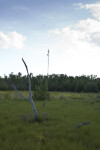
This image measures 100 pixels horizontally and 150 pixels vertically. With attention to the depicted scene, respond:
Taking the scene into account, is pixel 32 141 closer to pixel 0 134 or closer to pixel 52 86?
pixel 0 134

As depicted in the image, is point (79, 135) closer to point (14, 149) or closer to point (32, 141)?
point (32, 141)

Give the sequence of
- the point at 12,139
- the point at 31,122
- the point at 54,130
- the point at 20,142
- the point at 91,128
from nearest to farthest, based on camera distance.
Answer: the point at 20,142 < the point at 12,139 < the point at 54,130 < the point at 91,128 < the point at 31,122

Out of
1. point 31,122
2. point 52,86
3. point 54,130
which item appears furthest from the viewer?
point 52,86

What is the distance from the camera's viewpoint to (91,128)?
811cm

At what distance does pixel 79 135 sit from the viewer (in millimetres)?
6969

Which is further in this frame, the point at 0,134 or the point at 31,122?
the point at 31,122

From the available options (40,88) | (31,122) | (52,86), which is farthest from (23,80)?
(31,122)

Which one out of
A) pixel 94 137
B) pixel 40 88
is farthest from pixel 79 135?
pixel 40 88

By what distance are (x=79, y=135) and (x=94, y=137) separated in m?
0.66

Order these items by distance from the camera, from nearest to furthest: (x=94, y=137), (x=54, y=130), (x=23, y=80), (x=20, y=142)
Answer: (x=20, y=142) → (x=94, y=137) → (x=54, y=130) → (x=23, y=80)

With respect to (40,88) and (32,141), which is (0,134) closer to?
(32,141)

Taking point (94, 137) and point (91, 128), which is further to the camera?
point (91, 128)

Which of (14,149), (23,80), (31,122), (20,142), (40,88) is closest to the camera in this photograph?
(14,149)

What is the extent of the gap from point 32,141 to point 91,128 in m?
3.54
